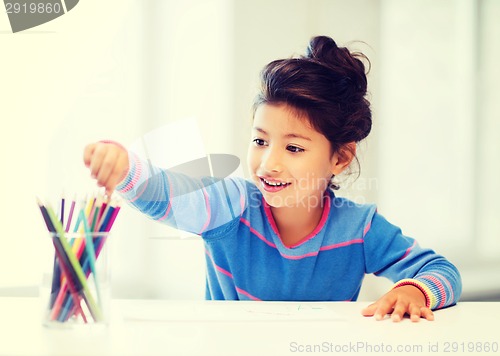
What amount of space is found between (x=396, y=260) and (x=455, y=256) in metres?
0.91

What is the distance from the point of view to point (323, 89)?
106 cm

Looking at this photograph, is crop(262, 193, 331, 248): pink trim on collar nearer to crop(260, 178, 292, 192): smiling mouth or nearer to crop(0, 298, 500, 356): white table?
crop(260, 178, 292, 192): smiling mouth

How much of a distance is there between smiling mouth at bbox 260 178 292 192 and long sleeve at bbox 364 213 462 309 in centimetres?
19

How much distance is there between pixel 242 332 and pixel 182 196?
0.33 m

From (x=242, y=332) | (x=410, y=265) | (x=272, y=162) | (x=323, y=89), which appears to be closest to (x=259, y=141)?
(x=272, y=162)

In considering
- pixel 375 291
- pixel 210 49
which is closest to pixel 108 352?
pixel 210 49

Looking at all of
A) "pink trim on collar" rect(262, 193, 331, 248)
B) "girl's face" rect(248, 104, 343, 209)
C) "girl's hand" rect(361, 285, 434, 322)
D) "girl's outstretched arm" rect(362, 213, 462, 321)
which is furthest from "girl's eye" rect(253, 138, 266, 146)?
"girl's hand" rect(361, 285, 434, 322)

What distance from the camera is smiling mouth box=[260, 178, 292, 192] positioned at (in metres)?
1.01

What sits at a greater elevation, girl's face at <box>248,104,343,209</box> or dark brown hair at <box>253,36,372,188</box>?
dark brown hair at <box>253,36,372,188</box>

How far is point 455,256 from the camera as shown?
6.03 ft

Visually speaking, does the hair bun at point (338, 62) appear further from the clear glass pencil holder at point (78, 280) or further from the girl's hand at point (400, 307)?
the clear glass pencil holder at point (78, 280)

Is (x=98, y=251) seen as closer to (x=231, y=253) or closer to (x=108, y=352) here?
(x=108, y=352)

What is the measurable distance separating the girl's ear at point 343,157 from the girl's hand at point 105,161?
1.76 ft

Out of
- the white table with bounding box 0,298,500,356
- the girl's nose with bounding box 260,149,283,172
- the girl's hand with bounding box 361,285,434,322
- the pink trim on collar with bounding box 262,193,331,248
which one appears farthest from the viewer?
the pink trim on collar with bounding box 262,193,331,248
